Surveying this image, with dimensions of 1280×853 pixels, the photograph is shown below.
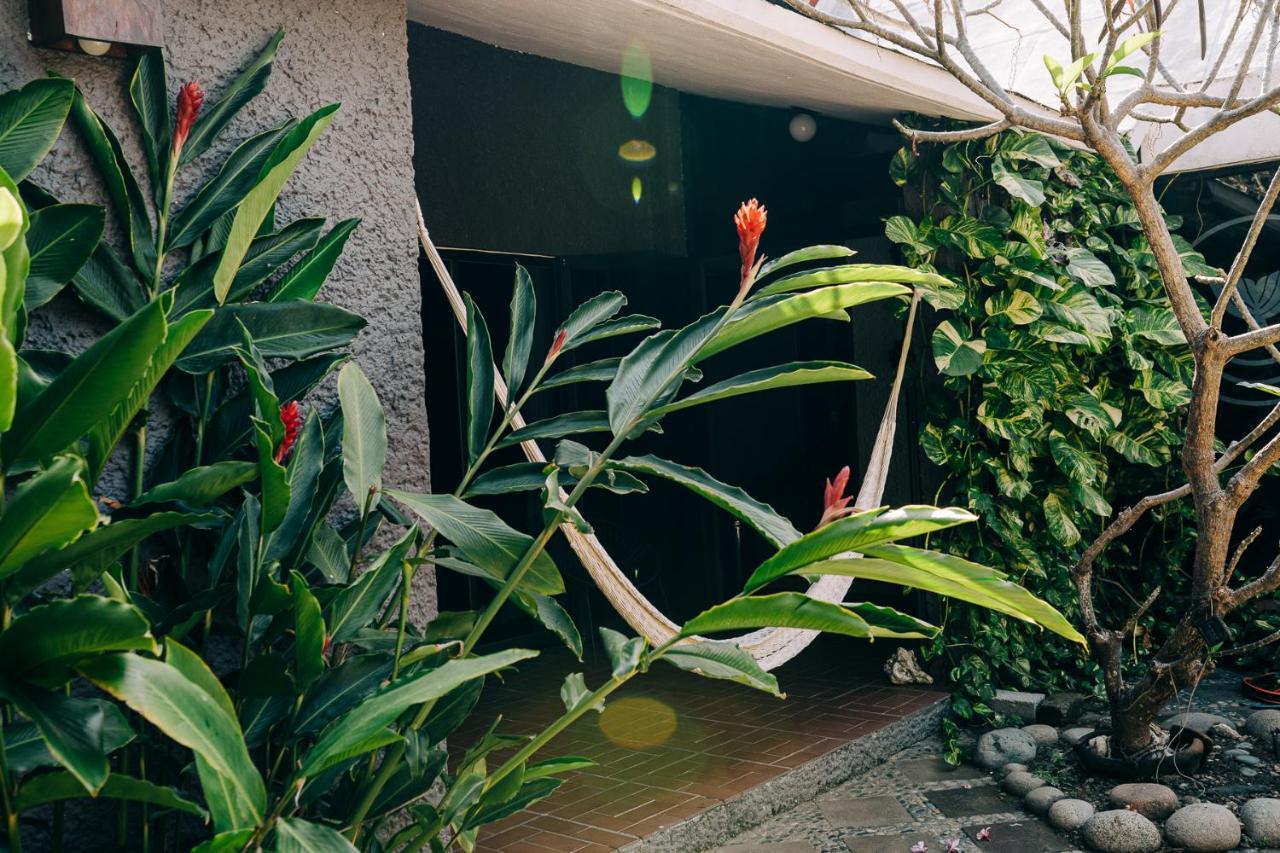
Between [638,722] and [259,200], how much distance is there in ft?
10.5

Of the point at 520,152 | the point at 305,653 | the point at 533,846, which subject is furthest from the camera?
the point at 520,152

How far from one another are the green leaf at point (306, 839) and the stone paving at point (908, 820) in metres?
2.28

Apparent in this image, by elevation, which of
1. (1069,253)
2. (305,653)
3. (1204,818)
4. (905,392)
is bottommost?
(1204,818)

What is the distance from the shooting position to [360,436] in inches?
72.1

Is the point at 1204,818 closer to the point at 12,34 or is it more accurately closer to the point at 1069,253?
the point at 1069,253

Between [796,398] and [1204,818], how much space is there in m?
3.36

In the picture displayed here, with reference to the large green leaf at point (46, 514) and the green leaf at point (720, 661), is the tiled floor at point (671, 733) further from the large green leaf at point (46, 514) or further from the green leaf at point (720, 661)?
the large green leaf at point (46, 514)

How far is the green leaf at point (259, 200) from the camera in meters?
1.78

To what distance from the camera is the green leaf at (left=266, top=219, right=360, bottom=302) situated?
2125 millimetres

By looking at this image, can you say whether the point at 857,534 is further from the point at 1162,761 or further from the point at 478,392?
the point at 1162,761

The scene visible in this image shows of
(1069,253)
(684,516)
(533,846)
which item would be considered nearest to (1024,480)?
(1069,253)

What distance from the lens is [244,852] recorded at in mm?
1407

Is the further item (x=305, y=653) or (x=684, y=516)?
(x=684, y=516)

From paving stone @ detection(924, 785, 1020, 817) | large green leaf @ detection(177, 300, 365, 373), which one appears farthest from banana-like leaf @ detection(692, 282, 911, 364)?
paving stone @ detection(924, 785, 1020, 817)
